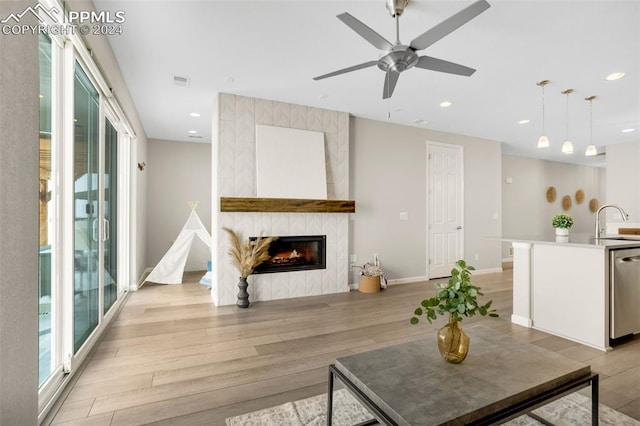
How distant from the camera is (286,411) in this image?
1796 millimetres

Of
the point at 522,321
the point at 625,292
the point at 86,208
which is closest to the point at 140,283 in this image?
the point at 86,208

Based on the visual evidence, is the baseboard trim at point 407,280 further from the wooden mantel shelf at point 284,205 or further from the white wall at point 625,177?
the white wall at point 625,177

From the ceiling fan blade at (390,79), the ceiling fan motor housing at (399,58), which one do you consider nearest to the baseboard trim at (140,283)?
the ceiling fan blade at (390,79)

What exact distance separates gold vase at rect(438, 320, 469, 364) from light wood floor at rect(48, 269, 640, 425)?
97 cm

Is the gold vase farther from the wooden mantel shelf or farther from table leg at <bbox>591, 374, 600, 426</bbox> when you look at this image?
the wooden mantel shelf

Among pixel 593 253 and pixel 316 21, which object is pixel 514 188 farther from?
pixel 316 21

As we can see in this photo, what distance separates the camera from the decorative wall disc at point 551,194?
849 cm

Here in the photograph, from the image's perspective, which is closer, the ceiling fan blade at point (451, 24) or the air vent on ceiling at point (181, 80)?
the ceiling fan blade at point (451, 24)

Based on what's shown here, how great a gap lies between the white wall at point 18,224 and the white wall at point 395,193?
158 inches

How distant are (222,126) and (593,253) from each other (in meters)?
4.19

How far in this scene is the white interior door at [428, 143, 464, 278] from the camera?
18.8 feet

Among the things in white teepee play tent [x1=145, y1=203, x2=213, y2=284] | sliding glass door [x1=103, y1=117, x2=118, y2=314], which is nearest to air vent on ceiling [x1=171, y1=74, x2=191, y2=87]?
sliding glass door [x1=103, y1=117, x2=118, y2=314]

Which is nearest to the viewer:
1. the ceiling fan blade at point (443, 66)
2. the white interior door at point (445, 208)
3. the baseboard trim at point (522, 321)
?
the ceiling fan blade at point (443, 66)

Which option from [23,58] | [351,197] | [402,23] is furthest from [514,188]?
[23,58]
